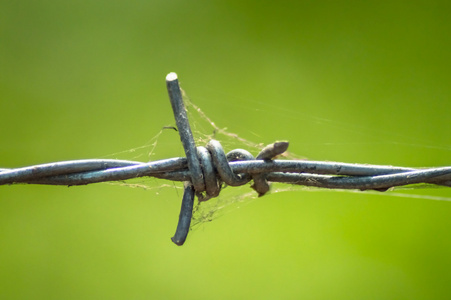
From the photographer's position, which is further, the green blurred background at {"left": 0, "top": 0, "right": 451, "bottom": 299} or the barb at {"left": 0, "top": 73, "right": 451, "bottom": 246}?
the green blurred background at {"left": 0, "top": 0, "right": 451, "bottom": 299}

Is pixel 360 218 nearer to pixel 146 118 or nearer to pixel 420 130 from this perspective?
pixel 420 130

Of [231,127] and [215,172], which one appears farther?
[231,127]

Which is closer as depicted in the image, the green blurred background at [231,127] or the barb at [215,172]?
the barb at [215,172]
